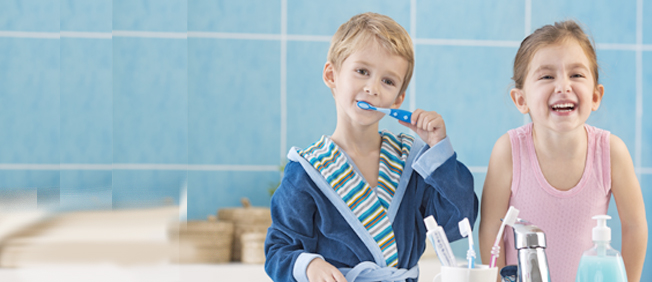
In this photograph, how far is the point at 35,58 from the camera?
1.63 metres

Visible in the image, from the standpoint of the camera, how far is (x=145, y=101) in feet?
5.36

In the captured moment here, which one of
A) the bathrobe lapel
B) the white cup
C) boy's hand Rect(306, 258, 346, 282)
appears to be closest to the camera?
the white cup

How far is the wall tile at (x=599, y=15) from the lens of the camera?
5.49 ft

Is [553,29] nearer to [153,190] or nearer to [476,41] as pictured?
[476,41]

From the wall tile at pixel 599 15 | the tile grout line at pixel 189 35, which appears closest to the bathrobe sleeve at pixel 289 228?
the tile grout line at pixel 189 35

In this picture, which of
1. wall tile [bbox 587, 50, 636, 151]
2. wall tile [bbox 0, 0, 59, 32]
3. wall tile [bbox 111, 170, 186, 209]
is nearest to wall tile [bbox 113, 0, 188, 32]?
wall tile [bbox 0, 0, 59, 32]

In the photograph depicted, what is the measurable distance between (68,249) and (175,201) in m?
0.38

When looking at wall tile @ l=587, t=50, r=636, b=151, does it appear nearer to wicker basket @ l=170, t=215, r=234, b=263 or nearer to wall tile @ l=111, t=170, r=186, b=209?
wicker basket @ l=170, t=215, r=234, b=263

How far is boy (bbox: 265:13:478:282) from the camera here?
74cm

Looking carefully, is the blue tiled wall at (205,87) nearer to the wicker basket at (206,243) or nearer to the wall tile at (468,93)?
the wall tile at (468,93)

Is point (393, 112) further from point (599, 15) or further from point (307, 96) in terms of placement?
point (599, 15)

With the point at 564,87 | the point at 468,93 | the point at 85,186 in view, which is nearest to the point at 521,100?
the point at 564,87

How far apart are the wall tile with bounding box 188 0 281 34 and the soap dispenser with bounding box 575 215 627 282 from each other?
1.22 meters

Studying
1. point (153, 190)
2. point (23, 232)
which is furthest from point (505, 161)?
point (23, 232)
